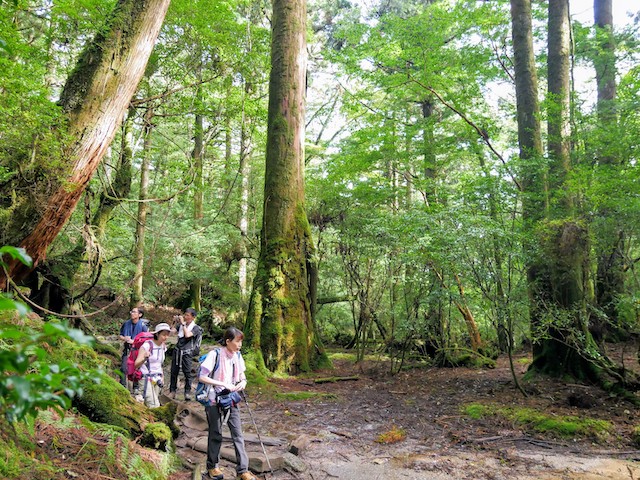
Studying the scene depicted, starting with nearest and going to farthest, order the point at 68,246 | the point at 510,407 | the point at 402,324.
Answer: the point at 510,407, the point at 402,324, the point at 68,246

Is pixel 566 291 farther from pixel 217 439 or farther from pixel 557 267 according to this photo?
pixel 217 439

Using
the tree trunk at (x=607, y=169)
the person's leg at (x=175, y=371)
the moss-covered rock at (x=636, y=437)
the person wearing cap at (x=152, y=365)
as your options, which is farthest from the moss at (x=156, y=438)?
the tree trunk at (x=607, y=169)

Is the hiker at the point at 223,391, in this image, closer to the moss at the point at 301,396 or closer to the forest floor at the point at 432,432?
the forest floor at the point at 432,432

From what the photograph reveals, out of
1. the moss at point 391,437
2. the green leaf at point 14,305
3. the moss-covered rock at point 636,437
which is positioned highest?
the green leaf at point 14,305

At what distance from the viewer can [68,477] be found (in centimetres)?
335

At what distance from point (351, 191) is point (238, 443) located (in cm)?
957

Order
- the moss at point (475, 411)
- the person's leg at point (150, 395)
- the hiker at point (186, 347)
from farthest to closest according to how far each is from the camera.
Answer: the hiker at point (186, 347) → the moss at point (475, 411) → the person's leg at point (150, 395)

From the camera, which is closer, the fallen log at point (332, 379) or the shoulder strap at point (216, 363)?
the shoulder strap at point (216, 363)

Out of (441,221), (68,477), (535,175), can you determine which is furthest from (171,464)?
(535,175)

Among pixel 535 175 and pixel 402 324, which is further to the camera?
pixel 402 324

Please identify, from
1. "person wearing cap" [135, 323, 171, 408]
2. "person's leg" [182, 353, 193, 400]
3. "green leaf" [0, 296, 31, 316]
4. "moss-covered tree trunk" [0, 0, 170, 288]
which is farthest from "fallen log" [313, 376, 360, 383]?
"green leaf" [0, 296, 31, 316]

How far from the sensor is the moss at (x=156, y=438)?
465 centimetres

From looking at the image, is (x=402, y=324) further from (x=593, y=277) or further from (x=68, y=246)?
(x=68, y=246)

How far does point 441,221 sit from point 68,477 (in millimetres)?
7997
